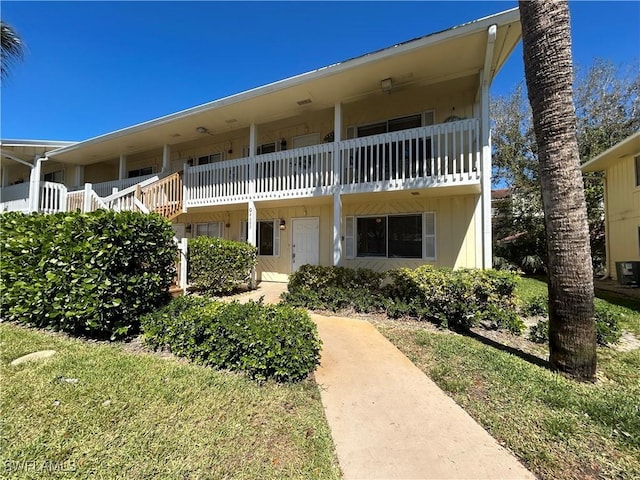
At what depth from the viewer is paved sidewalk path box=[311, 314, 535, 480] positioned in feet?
7.40

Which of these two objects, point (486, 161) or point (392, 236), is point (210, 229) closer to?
point (392, 236)

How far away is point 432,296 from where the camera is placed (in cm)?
→ 621

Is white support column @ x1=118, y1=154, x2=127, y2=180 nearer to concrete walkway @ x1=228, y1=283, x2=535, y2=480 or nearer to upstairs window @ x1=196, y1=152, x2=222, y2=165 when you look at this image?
upstairs window @ x1=196, y1=152, x2=222, y2=165

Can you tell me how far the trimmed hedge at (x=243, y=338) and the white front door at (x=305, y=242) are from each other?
20.0 feet

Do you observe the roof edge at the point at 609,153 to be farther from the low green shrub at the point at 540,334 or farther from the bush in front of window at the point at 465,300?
the low green shrub at the point at 540,334

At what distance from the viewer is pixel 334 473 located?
219cm

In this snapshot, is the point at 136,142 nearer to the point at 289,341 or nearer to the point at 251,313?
the point at 251,313

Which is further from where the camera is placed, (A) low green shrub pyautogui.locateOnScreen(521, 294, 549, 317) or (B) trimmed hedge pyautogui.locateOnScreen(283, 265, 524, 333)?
(A) low green shrub pyautogui.locateOnScreen(521, 294, 549, 317)

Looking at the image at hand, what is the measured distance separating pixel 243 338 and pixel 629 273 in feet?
45.2

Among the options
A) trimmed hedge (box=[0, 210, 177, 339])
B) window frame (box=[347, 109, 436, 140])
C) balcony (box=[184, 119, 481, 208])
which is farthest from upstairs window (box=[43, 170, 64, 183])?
window frame (box=[347, 109, 436, 140])

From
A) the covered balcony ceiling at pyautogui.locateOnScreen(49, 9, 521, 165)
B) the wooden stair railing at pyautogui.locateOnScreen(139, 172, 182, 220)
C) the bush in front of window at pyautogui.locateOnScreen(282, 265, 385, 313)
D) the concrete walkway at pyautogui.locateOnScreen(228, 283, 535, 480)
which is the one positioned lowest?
the concrete walkway at pyautogui.locateOnScreen(228, 283, 535, 480)

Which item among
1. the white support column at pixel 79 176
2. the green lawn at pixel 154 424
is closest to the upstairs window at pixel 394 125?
the green lawn at pixel 154 424

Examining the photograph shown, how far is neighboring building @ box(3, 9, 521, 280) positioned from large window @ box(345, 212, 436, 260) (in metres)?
0.03

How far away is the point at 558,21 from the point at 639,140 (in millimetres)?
10215
